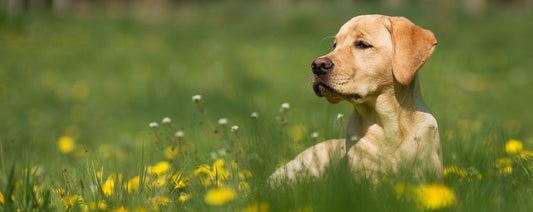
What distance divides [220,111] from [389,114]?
13.3ft

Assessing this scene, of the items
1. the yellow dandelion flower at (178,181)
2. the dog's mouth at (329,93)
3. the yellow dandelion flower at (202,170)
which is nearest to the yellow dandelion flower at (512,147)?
the dog's mouth at (329,93)

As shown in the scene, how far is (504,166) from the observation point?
3309 mm

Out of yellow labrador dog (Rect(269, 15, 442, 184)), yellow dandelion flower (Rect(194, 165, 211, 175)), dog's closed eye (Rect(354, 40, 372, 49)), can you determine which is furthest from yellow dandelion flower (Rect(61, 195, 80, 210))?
dog's closed eye (Rect(354, 40, 372, 49))

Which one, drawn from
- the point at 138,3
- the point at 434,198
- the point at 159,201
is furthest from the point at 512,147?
the point at 138,3

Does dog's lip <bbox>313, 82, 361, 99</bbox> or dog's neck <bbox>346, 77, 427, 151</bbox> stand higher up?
dog's lip <bbox>313, 82, 361, 99</bbox>

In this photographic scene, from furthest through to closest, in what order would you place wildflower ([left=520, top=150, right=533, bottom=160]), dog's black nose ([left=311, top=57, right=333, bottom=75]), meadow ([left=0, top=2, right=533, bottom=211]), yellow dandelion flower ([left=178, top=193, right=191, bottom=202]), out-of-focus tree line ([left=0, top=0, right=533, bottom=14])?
out-of-focus tree line ([left=0, top=0, right=533, bottom=14])
dog's black nose ([left=311, top=57, right=333, bottom=75])
wildflower ([left=520, top=150, right=533, bottom=160])
yellow dandelion flower ([left=178, top=193, right=191, bottom=202])
meadow ([left=0, top=2, right=533, bottom=211])

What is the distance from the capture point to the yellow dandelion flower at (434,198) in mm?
2266

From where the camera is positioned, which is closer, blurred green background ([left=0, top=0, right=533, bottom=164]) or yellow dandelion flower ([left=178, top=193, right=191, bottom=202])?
yellow dandelion flower ([left=178, top=193, right=191, bottom=202])

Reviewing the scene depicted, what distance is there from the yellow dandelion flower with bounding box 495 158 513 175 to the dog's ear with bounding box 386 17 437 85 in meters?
0.65

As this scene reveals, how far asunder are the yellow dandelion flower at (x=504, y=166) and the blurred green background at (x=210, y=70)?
0.73 m

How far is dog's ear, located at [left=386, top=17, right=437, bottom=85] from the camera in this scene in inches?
141

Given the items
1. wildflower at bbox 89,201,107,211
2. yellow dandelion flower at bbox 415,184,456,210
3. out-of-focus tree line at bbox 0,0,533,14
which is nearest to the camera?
yellow dandelion flower at bbox 415,184,456,210

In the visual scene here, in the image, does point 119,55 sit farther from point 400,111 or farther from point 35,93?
point 400,111

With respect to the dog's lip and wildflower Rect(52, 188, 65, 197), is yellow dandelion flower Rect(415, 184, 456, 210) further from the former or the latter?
wildflower Rect(52, 188, 65, 197)
